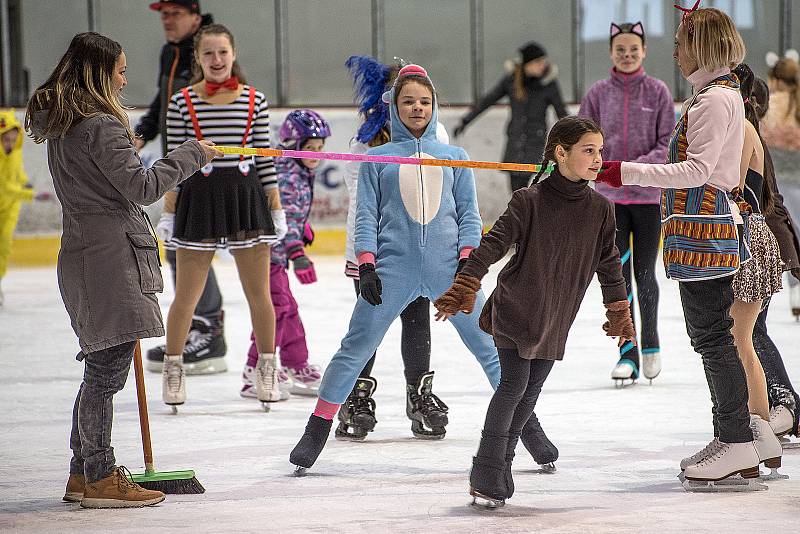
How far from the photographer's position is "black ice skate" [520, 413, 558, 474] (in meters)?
3.70

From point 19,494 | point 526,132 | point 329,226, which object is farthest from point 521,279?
point 329,226

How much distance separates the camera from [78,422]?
11.1 ft

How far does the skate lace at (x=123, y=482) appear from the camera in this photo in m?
3.36

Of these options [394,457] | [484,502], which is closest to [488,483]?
[484,502]

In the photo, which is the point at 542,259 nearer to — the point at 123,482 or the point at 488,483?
the point at 488,483

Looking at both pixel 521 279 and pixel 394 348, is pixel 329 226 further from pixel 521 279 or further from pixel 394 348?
pixel 521 279

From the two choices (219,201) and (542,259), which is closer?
(542,259)

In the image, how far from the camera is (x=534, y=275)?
325 cm

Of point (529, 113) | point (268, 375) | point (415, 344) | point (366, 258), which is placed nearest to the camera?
point (366, 258)

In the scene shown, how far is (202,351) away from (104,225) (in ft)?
8.57

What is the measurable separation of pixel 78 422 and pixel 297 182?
2.09 meters

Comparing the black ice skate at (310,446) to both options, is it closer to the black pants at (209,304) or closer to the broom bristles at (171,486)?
the broom bristles at (171,486)

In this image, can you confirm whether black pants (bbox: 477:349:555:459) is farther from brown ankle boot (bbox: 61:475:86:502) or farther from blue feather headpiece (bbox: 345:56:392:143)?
blue feather headpiece (bbox: 345:56:392:143)

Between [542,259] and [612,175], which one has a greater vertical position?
[612,175]
